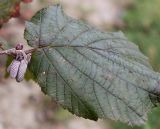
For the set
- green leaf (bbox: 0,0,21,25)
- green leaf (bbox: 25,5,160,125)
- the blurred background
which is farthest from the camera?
the blurred background

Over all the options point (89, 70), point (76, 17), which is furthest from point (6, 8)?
point (76, 17)

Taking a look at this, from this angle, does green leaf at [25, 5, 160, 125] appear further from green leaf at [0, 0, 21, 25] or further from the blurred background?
the blurred background

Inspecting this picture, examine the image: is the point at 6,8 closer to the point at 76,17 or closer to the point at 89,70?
the point at 89,70

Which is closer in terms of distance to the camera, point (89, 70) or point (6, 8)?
point (89, 70)

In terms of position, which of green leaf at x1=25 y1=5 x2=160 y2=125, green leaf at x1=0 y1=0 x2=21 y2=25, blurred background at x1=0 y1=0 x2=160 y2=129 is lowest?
blurred background at x1=0 y1=0 x2=160 y2=129

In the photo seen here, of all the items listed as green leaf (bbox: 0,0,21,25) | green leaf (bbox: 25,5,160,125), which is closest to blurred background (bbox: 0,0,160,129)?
green leaf (bbox: 0,0,21,25)

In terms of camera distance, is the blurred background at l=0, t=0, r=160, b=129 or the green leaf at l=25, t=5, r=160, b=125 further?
the blurred background at l=0, t=0, r=160, b=129
